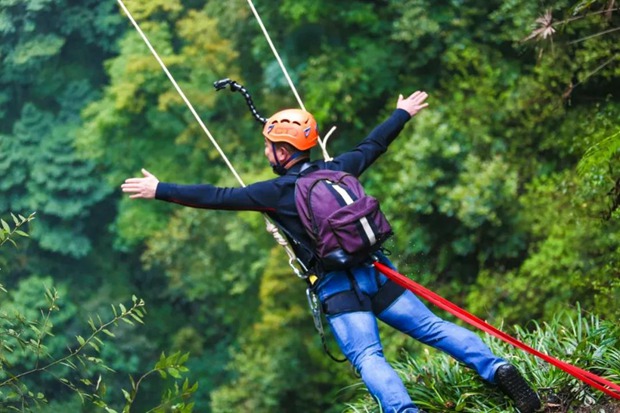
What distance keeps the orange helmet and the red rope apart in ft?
2.22

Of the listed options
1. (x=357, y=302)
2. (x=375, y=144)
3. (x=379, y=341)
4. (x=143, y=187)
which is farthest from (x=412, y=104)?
(x=143, y=187)

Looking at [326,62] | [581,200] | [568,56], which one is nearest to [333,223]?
[581,200]

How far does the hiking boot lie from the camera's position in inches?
207

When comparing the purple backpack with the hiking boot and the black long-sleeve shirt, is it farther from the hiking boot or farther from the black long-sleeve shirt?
the hiking boot

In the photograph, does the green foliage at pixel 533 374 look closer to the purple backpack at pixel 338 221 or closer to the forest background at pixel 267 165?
the forest background at pixel 267 165

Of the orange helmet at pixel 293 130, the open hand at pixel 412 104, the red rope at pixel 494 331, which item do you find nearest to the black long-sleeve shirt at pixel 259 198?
the orange helmet at pixel 293 130

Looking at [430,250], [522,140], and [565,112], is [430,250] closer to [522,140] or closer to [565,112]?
[522,140]

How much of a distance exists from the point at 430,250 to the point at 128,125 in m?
12.6

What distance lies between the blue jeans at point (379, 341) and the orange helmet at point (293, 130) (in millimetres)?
656

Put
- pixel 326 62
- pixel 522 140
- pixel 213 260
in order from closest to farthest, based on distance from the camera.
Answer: pixel 522 140 → pixel 326 62 → pixel 213 260

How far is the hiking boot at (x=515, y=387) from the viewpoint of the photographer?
5.27 m

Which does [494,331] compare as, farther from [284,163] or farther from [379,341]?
[284,163]

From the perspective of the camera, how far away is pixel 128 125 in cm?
2791

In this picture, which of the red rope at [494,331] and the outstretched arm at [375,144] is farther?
the outstretched arm at [375,144]
